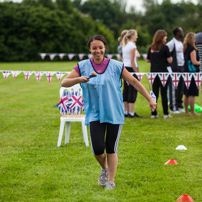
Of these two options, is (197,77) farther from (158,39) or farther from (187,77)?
(158,39)

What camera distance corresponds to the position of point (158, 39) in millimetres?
9531

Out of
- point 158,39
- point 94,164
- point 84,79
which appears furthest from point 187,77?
point 84,79

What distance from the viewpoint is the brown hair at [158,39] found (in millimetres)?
9453

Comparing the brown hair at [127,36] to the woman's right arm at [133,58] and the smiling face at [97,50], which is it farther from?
the smiling face at [97,50]

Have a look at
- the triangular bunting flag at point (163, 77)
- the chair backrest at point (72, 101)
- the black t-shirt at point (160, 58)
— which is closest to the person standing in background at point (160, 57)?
the black t-shirt at point (160, 58)

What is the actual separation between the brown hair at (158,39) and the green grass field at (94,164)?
1729 mm

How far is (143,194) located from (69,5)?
61316mm

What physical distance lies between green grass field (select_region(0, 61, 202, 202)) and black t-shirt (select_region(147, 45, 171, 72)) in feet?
4.05

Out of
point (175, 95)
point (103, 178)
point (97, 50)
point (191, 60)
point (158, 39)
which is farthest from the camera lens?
point (175, 95)

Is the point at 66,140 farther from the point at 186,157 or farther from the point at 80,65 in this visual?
the point at 80,65

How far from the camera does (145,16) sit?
102500mm

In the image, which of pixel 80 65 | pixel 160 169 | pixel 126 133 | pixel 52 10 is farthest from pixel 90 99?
pixel 52 10

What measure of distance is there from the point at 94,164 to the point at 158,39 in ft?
14.9

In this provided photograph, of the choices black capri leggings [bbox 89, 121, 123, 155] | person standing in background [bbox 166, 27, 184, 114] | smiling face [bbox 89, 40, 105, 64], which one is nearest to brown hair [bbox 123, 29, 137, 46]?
person standing in background [bbox 166, 27, 184, 114]
